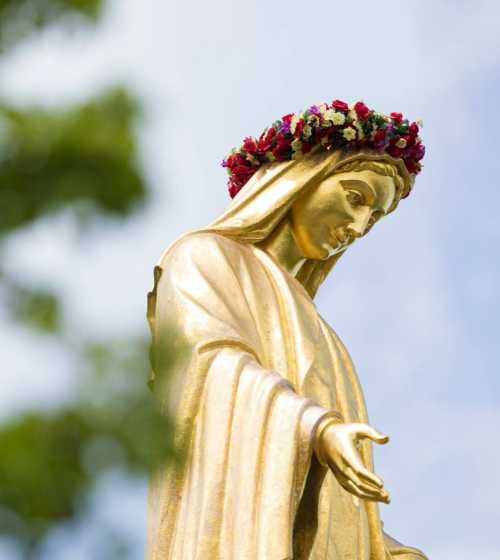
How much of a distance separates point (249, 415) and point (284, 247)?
5.39 feet

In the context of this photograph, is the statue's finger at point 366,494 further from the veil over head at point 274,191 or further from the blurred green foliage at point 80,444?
the blurred green foliage at point 80,444

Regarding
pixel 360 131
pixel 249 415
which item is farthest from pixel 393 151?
pixel 249 415

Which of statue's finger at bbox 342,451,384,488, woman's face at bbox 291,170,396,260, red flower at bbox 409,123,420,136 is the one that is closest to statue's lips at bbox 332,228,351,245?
woman's face at bbox 291,170,396,260

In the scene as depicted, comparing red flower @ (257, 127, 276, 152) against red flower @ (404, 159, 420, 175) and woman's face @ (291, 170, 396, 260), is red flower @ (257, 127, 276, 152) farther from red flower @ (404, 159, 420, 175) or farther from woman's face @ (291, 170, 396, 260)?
red flower @ (404, 159, 420, 175)

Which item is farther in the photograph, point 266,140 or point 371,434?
point 266,140

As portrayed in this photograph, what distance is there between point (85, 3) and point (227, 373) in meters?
3.84

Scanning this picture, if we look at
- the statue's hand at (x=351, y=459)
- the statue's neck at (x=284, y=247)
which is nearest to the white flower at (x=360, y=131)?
the statue's neck at (x=284, y=247)

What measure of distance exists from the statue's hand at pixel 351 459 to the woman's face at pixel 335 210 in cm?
189

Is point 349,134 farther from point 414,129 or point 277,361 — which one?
point 277,361

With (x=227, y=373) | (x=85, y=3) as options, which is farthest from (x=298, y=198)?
(x=85, y=3)

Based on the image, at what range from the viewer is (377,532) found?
1009cm

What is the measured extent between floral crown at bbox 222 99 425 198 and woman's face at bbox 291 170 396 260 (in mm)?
183

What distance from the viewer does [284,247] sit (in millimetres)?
10867

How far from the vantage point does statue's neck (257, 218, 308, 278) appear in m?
10.8
